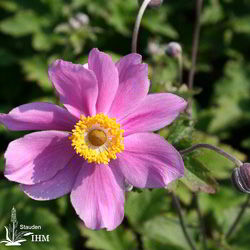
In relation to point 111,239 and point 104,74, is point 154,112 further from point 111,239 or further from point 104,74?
point 111,239

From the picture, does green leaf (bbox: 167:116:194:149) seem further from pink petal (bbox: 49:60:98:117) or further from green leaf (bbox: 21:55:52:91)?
green leaf (bbox: 21:55:52:91)

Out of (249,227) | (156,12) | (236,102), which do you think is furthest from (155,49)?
(249,227)

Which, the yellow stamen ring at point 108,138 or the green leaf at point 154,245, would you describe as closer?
the yellow stamen ring at point 108,138

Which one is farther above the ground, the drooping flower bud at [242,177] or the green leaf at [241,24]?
the green leaf at [241,24]

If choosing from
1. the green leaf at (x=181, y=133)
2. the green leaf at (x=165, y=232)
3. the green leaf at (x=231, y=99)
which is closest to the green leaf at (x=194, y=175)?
the green leaf at (x=181, y=133)

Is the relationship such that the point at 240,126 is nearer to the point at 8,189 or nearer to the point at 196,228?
the point at 196,228

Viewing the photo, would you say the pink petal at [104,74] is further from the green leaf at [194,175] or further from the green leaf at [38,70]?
the green leaf at [38,70]
